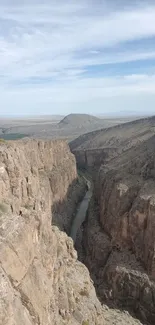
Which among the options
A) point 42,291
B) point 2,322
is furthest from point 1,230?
point 2,322

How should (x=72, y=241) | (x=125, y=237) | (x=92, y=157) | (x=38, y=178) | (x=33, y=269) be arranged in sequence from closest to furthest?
(x=33, y=269) < (x=72, y=241) < (x=38, y=178) < (x=125, y=237) < (x=92, y=157)

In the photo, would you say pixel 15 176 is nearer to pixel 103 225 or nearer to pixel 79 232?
pixel 103 225

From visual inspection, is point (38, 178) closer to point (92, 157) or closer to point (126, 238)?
point (126, 238)

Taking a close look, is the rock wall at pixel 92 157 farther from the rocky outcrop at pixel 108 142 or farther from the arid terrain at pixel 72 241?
the arid terrain at pixel 72 241

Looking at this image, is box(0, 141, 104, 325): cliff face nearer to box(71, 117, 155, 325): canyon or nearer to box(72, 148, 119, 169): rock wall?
box(71, 117, 155, 325): canyon

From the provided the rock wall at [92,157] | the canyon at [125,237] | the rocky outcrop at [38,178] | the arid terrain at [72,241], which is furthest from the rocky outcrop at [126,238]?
the rock wall at [92,157]

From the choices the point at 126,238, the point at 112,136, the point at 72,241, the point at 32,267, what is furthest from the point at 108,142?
the point at 32,267

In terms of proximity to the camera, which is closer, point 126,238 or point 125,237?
point 126,238
